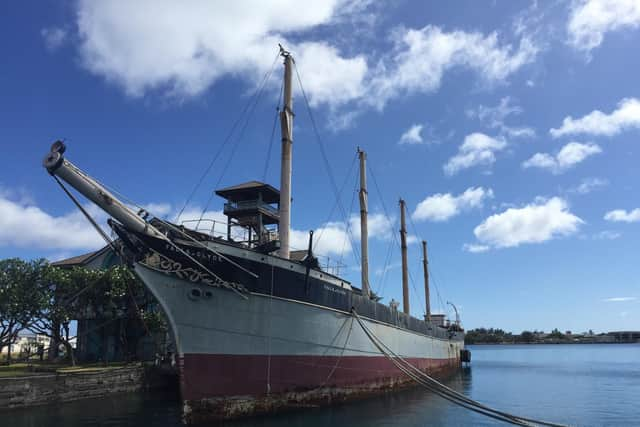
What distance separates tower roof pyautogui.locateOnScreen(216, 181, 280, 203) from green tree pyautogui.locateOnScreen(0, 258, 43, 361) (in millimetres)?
14532

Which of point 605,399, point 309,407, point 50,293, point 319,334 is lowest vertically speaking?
point 605,399

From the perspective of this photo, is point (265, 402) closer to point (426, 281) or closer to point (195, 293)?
point (195, 293)

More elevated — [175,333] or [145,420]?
[175,333]

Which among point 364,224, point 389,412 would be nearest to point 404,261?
point 364,224

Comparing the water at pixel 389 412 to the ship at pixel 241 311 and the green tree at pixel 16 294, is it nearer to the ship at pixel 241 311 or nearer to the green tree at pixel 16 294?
the ship at pixel 241 311

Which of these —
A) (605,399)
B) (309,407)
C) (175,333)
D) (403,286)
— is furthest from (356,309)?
(403,286)

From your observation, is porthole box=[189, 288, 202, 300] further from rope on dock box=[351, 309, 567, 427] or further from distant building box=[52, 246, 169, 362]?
distant building box=[52, 246, 169, 362]

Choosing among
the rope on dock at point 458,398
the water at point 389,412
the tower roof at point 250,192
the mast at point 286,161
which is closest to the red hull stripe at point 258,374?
the water at point 389,412

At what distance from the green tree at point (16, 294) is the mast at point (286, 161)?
21.0 meters

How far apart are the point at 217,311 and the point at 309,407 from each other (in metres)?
5.93

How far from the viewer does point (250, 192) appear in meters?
36.6

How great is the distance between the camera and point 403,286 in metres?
41.9

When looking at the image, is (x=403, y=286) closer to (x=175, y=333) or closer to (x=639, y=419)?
(x=639, y=419)

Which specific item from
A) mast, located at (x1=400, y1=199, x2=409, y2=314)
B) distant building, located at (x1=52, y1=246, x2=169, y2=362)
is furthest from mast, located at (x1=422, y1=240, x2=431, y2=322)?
distant building, located at (x1=52, y1=246, x2=169, y2=362)
